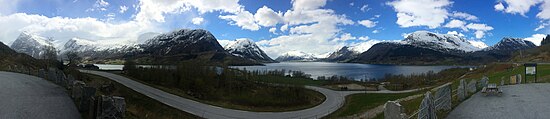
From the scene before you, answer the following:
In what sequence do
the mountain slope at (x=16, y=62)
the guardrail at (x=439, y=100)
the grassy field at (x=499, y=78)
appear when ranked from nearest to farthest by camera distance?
the guardrail at (x=439, y=100) < the grassy field at (x=499, y=78) < the mountain slope at (x=16, y=62)

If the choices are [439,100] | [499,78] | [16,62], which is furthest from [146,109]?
[16,62]

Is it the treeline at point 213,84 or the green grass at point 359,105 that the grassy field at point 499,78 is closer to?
the green grass at point 359,105

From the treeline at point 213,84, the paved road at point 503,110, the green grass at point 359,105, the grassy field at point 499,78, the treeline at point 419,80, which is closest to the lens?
the paved road at point 503,110

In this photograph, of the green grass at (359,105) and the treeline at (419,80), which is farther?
the treeline at (419,80)

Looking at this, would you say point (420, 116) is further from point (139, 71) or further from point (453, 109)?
point (139, 71)

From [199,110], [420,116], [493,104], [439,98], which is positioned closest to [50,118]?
Answer: [420,116]

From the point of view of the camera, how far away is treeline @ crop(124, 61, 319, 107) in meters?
73.2

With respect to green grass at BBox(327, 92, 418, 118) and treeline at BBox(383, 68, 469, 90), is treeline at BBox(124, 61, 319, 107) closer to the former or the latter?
green grass at BBox(327, 92, 418, 118)

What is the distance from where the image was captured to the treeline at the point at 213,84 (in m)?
73.2

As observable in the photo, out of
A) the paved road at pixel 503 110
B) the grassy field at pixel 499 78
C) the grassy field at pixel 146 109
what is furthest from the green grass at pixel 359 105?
the paved road at pixel 503 110

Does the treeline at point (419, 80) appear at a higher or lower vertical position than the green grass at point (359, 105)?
higher

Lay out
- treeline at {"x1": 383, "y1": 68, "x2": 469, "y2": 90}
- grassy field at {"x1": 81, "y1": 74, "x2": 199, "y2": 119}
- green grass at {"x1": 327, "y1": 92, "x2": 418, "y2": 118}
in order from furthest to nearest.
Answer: treeline at {"x1": 383, "y1": 68, "x2": 469, "y2": 90} → green grass at {"x1": 327, "y1": 92, "x2": 418, "y2": 118} → grassy field at {"x1": 81, "y1": 74, "x2": 199, "y2": 119}

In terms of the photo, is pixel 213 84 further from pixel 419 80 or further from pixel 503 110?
pixel 503 110

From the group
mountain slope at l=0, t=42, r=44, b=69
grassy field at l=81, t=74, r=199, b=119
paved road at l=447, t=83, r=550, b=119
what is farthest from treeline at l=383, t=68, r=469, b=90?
paved road at l=447, t=83, r=550, b=119
